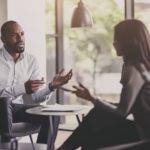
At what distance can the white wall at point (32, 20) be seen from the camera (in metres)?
4.99

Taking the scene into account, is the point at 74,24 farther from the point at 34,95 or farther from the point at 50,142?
the point at 50,142

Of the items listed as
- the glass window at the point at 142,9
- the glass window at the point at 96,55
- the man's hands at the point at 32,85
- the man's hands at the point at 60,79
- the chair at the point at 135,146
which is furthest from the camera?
the glass window at the point at 96,55

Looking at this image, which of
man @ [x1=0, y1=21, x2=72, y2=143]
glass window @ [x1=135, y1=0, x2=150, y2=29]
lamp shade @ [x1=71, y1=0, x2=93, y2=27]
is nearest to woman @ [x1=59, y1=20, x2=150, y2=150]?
man @ [x1=0, y1=21, x2=72, y2=143]

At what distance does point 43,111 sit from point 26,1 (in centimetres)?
214

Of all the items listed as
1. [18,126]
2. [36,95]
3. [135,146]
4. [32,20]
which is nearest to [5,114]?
[18,126]

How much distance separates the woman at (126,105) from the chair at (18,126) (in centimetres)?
113

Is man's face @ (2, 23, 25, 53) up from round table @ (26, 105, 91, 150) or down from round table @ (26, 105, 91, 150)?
up

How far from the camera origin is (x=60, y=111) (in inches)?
131

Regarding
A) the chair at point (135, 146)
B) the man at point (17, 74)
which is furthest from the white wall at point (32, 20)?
the chair at point (135, 146)

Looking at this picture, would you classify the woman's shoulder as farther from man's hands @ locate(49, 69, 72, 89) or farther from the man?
the man

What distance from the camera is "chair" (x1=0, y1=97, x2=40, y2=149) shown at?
11.8 ft

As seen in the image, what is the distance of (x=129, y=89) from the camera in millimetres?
2361

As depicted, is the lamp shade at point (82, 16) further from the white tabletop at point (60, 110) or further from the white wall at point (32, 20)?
the white tabletop at point (60, 110)

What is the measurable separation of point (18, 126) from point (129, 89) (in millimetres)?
1659
